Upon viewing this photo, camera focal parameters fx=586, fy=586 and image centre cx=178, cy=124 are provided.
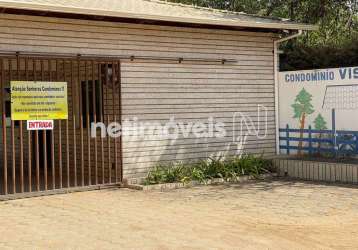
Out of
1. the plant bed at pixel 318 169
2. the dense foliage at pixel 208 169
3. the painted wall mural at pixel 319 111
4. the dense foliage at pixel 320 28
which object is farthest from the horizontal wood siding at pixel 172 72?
the dense foliage at pixel 320 28

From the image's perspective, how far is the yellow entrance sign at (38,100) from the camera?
10.6 m

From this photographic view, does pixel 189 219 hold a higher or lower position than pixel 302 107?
lower

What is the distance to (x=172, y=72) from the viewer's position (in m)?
12.6

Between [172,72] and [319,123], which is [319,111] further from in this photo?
[172,72]

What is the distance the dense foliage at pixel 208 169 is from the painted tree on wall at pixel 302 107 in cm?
125

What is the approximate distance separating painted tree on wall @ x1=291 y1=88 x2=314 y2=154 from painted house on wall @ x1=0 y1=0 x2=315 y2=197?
62 centimetres

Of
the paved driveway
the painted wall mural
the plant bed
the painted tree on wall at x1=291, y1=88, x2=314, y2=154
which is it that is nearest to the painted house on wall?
the painted wall mural

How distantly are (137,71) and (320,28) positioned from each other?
12.0m

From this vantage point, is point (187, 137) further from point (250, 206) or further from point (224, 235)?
point (224, 235)

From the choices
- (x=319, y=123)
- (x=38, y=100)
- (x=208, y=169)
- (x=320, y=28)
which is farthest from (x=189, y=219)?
(x=320, y=28)

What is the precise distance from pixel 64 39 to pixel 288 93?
5.89 metres

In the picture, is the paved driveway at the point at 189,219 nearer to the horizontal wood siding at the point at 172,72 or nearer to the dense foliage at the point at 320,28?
the horizontal wood siding at the point at 172,72

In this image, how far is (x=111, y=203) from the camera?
990cm

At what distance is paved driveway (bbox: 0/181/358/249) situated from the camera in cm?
694
